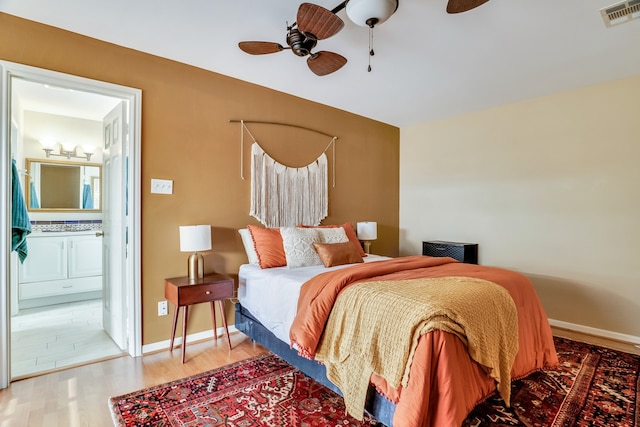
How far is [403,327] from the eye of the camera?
5.23 ft

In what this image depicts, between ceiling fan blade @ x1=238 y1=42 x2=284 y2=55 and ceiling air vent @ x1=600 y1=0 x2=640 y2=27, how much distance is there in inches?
86.3

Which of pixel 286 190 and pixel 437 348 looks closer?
pixel 437 348

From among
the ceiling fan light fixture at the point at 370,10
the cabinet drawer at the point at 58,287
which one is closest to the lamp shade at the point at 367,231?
the ceiling fan light fixture at the point at 370,10

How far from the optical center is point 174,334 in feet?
9.30

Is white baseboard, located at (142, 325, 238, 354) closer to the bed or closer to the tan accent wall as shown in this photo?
the tan accent wall

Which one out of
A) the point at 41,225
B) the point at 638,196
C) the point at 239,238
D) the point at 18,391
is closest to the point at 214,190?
the point at 239,238

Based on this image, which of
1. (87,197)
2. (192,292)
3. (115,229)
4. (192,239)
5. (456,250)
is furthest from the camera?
(87,197)

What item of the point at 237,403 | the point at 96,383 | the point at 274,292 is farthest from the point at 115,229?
the point at 237,403

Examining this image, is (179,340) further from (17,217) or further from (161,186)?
(17,217)

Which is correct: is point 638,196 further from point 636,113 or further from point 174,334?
point 174,334

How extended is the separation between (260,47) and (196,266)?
186 centimetres

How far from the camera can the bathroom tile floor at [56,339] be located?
261 centimetres

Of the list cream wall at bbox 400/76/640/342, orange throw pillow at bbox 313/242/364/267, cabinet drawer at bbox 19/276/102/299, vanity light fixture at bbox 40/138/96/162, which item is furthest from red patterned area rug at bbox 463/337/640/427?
vanity light fixture at bbox 40/138/96/162

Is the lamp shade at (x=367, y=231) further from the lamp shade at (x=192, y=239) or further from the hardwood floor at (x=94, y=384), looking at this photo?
the lamp shade at (x=192, y=239)
